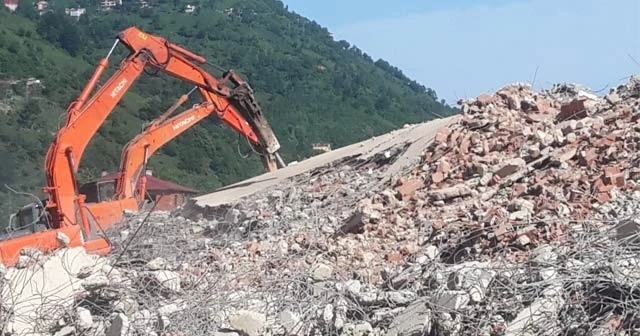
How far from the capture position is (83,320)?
6.92m

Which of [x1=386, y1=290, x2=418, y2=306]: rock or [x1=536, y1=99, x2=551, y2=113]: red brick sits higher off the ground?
[x1=536, y1=99, x2=551, y2=113]: red brick

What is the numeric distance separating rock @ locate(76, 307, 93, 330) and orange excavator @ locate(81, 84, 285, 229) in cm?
592

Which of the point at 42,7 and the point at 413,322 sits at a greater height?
the point at 42,7

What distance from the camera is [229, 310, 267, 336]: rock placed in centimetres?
595

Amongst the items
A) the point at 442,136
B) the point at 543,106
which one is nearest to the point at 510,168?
the point at 442,136

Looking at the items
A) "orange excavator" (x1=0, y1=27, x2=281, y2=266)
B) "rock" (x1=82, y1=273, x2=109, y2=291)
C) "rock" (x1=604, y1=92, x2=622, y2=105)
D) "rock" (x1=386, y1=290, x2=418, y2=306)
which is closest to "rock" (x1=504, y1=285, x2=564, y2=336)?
"rock" (x1=386, y1=290, x2=418, y2=306)

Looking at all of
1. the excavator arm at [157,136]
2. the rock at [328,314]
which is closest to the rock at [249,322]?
the rock at [328,314]

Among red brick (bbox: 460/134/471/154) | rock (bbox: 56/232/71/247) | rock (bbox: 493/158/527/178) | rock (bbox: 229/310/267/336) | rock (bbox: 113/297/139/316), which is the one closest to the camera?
rock (bbox: 229/310/267/336)

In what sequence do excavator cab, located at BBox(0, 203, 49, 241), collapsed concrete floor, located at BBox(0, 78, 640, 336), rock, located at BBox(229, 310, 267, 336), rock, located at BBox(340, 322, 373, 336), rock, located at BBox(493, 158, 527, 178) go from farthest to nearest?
excavator cab, located at BBox(0, 203, 49, 241), rock, located at BBox(493, 158, 527, 178), rock, located at BBox(229, 310, 267, 336), rock, located at BBox(340, 322, 373, 336), collapsed concrete floor, located at BBox(0, 78, 640, 336)

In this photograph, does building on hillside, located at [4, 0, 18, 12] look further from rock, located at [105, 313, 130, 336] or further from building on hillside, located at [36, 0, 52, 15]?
rock, located at [105, 313, 130, 336]

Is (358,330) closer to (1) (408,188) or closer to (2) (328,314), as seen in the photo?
(2) (328,314)

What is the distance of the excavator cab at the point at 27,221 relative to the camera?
11.2 meters

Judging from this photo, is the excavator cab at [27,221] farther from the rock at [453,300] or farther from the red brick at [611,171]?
the rock at [453,300]

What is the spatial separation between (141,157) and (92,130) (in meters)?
1.60
